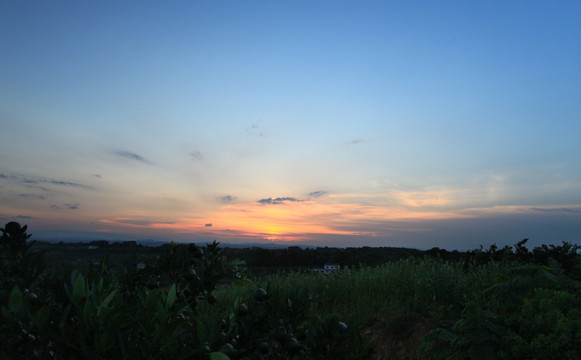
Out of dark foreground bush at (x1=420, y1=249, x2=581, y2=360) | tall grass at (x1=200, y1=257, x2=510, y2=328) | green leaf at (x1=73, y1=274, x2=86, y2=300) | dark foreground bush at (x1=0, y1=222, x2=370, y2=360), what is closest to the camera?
dark foreground bush at (x1=0, y1=222, x2=370, y2=360)

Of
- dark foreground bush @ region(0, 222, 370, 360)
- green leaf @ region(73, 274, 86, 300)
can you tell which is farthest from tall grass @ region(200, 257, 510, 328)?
green leaf @ region(73, 274, 86, 300)

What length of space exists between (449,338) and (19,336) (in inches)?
183

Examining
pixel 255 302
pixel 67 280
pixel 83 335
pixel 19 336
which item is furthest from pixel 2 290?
pixel 255 302

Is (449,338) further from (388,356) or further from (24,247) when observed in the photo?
(24,247)

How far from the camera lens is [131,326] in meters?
1.67

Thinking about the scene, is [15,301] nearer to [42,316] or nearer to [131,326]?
[42,316]

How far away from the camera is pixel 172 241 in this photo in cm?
277

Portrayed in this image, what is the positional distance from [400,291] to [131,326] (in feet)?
22.8

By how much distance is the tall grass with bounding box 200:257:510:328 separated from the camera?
6625 mm

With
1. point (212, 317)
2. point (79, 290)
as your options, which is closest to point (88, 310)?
point (79, 290)

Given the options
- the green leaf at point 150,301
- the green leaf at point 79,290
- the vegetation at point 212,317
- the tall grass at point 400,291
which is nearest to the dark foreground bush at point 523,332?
the vegetation at point 212,317

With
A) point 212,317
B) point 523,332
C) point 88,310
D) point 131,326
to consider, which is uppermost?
point 88,310

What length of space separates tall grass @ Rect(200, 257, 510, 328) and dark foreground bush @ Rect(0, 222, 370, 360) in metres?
4.24

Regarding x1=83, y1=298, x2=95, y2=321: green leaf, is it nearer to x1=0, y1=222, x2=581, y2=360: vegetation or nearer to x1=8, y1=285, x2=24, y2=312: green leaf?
x1=0, y1=222, x2=581, y2=360: vegetation
